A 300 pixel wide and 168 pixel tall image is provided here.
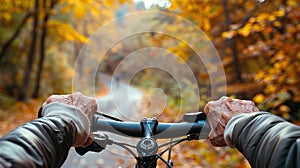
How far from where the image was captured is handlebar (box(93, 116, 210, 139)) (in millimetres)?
1316

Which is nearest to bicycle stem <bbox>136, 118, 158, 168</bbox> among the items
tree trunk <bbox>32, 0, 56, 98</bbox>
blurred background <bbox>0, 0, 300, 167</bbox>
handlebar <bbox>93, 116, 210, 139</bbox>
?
handlebar <bbox>93, 116, 210, 139</bbox>

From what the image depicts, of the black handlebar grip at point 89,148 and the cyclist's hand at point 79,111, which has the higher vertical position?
the cyclist's hand at point 79,111

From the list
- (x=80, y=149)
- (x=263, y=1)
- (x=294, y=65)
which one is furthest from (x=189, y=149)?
(x=80, y=149)

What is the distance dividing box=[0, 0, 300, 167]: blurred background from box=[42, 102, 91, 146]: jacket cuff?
55 cm

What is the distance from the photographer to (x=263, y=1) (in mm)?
4738

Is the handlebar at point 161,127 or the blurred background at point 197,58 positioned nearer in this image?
the handlebar at point 161,127

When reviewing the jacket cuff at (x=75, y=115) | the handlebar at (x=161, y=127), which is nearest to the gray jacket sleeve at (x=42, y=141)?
the jacket cuff at (x=75, y=115)

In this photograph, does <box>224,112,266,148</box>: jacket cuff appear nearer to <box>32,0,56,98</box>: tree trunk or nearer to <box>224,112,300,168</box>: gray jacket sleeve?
<box>224,112,300,168</box>: gray jacket sleeve

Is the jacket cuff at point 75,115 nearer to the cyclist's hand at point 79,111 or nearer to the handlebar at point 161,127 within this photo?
the cyclist's hand at point 79,111

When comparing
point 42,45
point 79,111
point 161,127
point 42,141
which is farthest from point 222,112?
point 42,45

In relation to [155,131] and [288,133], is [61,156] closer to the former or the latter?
[155,131]

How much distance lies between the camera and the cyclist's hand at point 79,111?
1.15 m

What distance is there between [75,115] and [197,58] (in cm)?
193

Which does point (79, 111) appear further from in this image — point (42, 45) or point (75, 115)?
point (42, 45)
